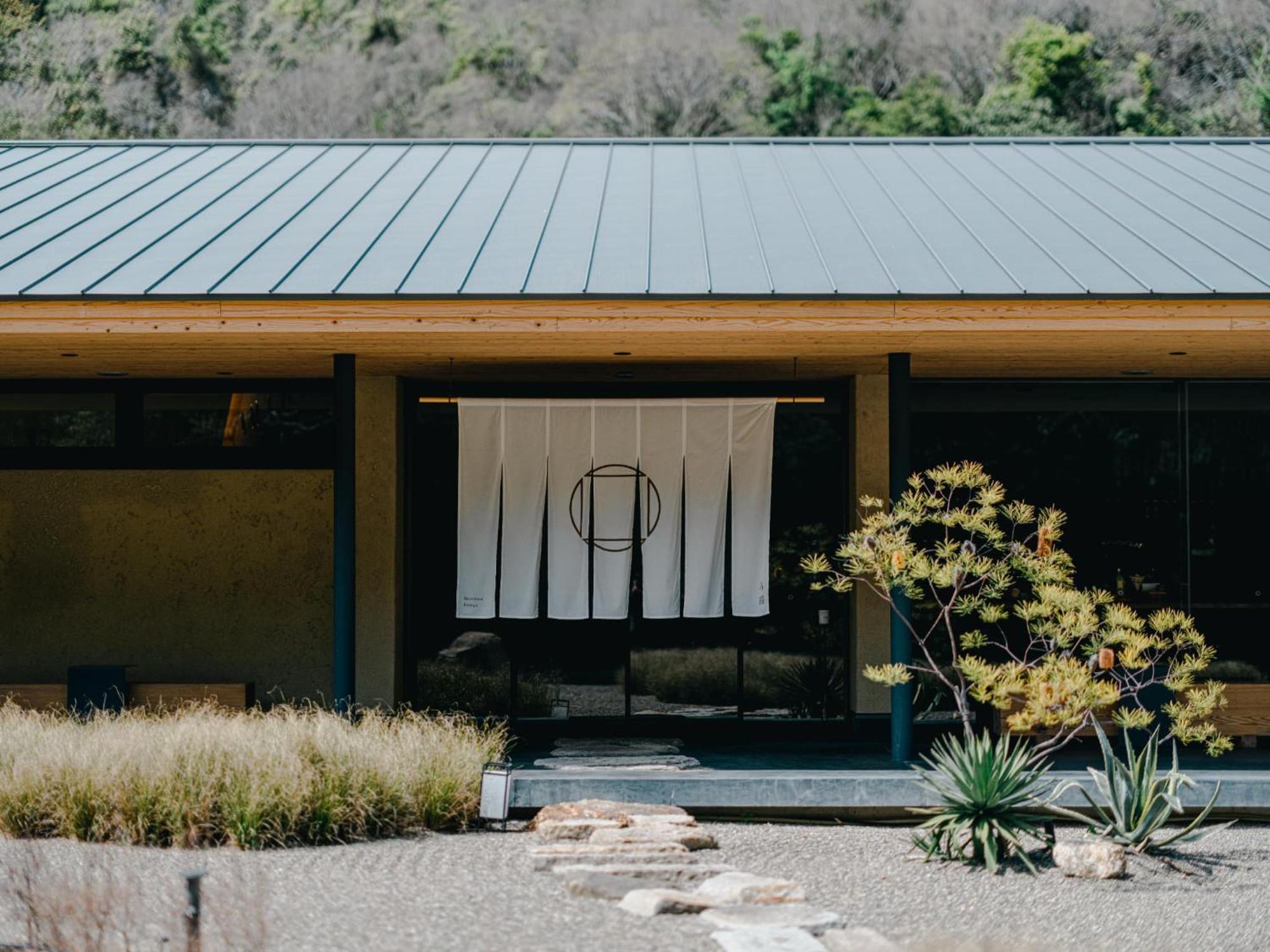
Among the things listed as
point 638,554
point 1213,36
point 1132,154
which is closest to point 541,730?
point 638,554

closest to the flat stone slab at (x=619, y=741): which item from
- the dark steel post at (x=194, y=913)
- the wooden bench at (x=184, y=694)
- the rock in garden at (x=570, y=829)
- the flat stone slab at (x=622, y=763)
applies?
the flat stone slab at (x=622, y=763)

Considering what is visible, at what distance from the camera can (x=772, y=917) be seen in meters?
6.16

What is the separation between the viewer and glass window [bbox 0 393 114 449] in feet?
38.3

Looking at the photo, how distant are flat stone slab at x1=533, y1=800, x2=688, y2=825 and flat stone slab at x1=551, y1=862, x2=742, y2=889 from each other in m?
0.84

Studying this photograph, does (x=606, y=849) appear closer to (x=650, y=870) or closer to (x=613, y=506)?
(x=650, y=870)

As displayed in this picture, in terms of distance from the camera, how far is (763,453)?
1059 centimetres

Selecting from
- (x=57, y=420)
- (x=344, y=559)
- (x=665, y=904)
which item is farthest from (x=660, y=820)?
(x=57, y=420)

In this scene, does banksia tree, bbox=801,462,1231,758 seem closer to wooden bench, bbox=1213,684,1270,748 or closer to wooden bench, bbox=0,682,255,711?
wooden bench, bbox=1213,684,1270,748

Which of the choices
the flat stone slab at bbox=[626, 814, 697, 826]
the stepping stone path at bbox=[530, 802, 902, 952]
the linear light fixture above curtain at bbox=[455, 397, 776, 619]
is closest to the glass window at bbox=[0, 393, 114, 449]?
the linear light fixture above curtain at bbox=[455, 397, 776, 619]

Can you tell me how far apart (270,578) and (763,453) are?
14.2 ft

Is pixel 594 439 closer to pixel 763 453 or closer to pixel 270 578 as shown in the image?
pixel 763 453

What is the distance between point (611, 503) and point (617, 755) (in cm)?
193

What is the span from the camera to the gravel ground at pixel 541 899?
579 cm

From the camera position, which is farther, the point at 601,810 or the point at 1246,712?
the point at 1246,712
